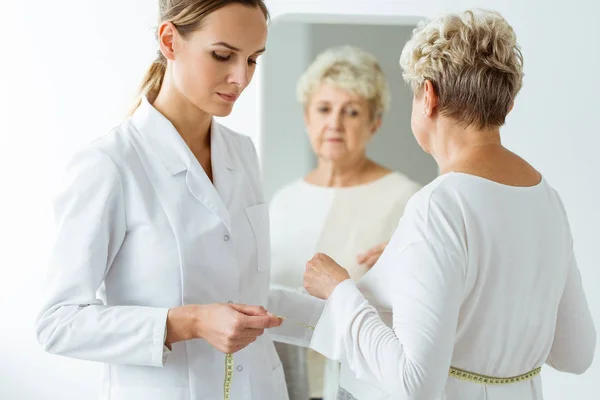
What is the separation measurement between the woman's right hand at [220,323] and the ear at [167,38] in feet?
2.06

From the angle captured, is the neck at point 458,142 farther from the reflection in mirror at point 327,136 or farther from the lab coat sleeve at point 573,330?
the reflection in mirror at point 327,136

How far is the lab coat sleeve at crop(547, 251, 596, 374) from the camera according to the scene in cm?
171

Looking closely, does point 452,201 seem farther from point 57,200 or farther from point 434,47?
point 57,200

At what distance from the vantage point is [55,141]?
335 centimetres

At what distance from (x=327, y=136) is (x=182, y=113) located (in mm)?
1592

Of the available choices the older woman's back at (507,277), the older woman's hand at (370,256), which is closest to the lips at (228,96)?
the older woman's back at (507,277)

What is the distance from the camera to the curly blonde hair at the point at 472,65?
5.09 ft

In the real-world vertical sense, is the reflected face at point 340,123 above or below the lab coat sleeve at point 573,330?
above

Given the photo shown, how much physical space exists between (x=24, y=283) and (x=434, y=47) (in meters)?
2.55

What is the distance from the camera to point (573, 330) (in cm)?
174

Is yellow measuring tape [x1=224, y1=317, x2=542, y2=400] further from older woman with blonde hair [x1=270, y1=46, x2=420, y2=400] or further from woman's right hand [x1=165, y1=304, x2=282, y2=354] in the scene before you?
older woman with blonde hair [x1=270, y1=46, x2=420, y2=400]

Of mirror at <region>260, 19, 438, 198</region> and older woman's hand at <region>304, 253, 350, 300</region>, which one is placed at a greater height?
mirror at <region>260, 19, 438, 198</region>

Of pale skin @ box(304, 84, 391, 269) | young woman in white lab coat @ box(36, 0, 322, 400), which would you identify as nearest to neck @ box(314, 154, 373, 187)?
pale skin @ box(304, 84, 391, 269)

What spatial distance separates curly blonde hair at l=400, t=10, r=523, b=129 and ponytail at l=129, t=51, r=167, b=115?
0.69m
